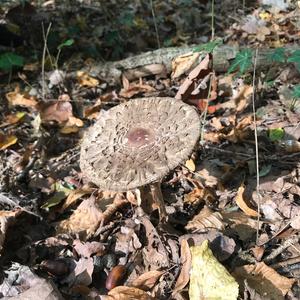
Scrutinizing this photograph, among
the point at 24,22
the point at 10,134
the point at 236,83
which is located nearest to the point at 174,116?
the point at 236,83

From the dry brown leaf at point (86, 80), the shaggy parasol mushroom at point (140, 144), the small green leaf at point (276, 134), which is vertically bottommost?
the small green leaf at point (276, 134)

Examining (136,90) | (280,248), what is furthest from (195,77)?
(280,248)

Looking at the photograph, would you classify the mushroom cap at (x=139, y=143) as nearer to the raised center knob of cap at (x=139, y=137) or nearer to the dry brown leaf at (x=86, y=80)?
the raised center knob of cap at (x=139, y=137)

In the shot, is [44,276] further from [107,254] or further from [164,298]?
[164,298]

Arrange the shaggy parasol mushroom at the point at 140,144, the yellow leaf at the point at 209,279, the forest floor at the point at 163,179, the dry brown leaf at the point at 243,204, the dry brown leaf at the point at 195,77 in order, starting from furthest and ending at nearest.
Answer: the dry brown leaf at the point at 195,77 → the dry brown leaf at the point at 243,204 → the forest floor at the point at 163,179 → the shaggy parasol mushroom at the point at 140,144 → the yellow leaf at the point at 209,279

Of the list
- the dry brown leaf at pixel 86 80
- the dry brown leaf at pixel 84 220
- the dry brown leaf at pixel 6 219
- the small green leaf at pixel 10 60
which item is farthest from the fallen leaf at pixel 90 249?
the small green leaf at pixel 10 60

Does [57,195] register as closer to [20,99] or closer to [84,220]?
[84,220]
